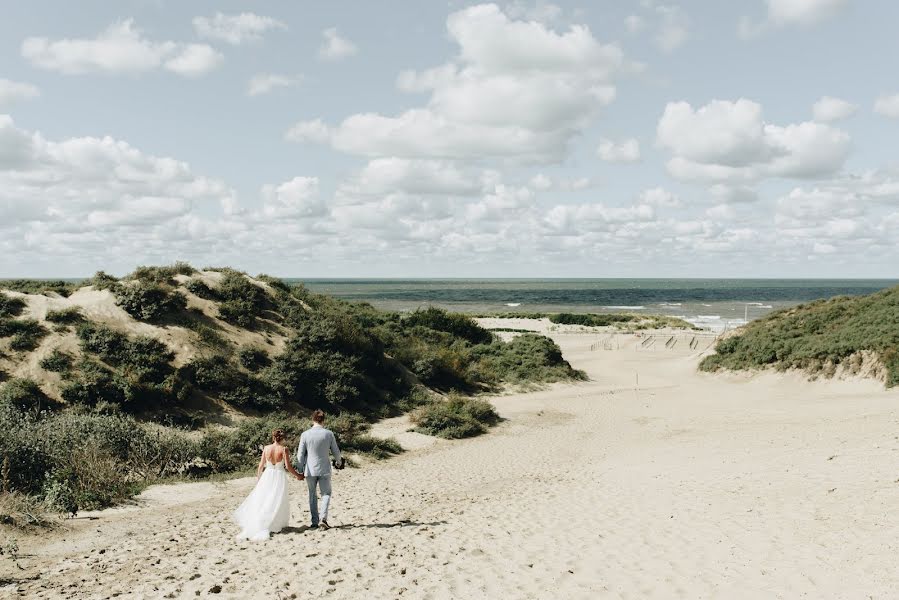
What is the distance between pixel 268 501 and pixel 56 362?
13773mm

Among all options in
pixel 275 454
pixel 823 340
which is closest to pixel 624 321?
pixel 823 340

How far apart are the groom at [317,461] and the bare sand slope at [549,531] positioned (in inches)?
15.6

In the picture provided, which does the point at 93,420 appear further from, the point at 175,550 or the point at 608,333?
the point at 608,333

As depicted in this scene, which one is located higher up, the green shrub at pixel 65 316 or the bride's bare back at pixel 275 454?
the green shrub at pixel 65 316

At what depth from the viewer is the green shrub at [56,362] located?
18625 mm

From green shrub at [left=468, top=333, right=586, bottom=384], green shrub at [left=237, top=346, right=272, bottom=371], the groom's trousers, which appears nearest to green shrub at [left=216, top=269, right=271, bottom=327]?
green shrub at [left=237, top=346, right=272, bottom=371]

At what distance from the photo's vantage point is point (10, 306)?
20.8m

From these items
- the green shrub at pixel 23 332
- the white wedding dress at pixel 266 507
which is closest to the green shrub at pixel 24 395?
the green shrub at pixel 23 332

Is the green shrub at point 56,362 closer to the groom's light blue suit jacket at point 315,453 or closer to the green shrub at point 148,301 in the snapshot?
the green shrub at point 148,301

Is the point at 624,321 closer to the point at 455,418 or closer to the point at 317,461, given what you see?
the point at 455,418

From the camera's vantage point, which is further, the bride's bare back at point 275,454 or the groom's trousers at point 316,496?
the groom's trousers at point 316,496

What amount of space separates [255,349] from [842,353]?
91.9 ft

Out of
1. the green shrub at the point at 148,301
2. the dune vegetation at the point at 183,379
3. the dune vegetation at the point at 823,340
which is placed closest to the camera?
the dune vegetation at the point at 183,379

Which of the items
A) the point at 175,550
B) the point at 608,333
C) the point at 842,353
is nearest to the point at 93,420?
the point at 175,550
